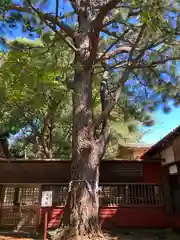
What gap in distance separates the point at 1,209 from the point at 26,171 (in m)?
1.57

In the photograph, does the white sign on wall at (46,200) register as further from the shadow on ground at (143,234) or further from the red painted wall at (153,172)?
the red painted wall at (153,172)

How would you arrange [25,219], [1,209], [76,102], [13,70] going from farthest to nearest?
[1,209] < [25,219] < [76,102] < [13,70]

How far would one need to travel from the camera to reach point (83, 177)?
5.16 meters

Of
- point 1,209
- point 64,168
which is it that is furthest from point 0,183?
point 64,168

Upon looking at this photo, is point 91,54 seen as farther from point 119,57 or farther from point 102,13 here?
point 119,57

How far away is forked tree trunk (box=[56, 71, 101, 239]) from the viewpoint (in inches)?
190

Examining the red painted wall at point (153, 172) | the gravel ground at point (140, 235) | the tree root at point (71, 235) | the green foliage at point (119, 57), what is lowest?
the gravel ground at point (140, 235)

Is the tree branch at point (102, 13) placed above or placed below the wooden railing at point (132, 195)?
above

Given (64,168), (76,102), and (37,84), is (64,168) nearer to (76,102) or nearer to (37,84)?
(76,102)

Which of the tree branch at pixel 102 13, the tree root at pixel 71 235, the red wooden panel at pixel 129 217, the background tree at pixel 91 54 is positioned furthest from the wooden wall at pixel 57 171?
the tree branch at pixel 102 13

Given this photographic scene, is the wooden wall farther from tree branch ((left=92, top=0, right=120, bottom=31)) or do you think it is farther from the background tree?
tree branch ((left=92, top=0, right=120, bottom=31))

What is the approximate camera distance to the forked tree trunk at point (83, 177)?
190 inches

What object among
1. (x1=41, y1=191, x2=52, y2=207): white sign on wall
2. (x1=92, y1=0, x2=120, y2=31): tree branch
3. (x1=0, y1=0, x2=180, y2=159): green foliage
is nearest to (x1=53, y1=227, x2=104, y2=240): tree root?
(x1=41, y1=191, x2=52, y2=207): white sign on wall

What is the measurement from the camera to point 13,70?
472 centimetres
